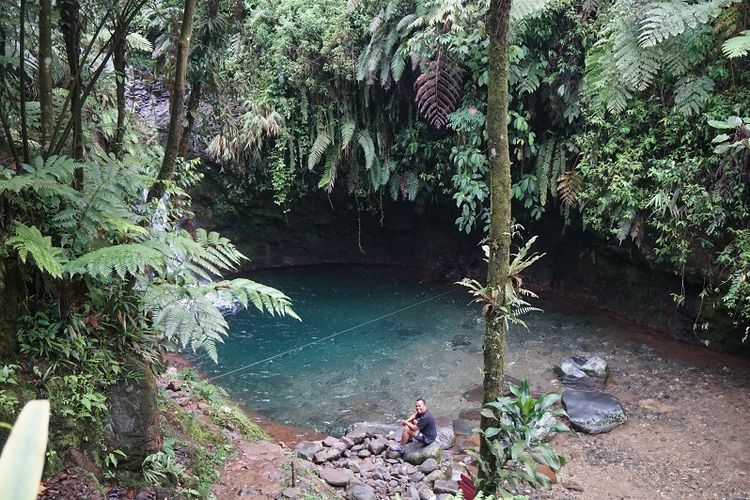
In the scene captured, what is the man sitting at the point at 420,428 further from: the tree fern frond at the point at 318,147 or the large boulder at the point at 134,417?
the tree fern frond at the point at 318,147

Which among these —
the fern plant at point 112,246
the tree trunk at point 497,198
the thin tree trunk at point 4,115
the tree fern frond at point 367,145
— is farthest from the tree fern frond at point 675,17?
the thin tree trunk at point 4,115

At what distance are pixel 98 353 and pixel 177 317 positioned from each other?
0.56m

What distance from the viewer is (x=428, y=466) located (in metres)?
5.96

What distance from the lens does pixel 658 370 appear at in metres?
7.66

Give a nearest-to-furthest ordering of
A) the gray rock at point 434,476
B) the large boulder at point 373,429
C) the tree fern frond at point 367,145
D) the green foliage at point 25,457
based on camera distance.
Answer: the green foliage at point 25,457, the gray rock at point 434,476, the large boulder at point 373,429, the tree fern frond at point 367,145

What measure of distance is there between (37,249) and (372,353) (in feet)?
21.4

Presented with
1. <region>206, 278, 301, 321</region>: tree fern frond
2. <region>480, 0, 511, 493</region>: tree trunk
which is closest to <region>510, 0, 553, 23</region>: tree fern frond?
<region>480, 0, 511, 493</region>: tree trunk

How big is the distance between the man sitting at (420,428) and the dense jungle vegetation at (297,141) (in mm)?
2959

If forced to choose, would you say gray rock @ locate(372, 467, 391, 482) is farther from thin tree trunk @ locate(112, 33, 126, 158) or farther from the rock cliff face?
the rock cliff face

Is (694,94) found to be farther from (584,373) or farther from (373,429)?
(373,429)

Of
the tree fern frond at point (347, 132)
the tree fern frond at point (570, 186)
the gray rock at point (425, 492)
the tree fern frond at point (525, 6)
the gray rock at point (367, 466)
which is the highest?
the tree fern frond at point (525, 6)

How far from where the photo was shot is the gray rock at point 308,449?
596cm

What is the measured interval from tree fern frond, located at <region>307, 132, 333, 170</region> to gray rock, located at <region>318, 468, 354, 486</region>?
575 centimetres

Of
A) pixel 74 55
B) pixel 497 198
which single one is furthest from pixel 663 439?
pixel 74 55
